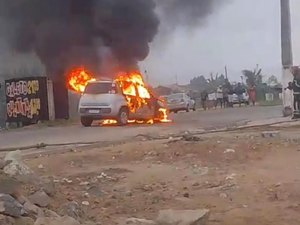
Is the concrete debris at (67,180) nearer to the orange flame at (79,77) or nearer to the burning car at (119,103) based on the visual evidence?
the burning car at (119,103)

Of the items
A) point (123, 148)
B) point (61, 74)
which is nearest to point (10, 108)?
point (61, 74)

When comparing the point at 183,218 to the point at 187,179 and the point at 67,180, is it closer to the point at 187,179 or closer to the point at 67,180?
the point at 187,179

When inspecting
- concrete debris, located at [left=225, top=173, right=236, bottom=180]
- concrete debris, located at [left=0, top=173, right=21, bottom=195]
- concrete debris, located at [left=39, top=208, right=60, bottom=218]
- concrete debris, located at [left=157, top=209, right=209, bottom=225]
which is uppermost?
concrete debris, located at [left=0, top=173, right=21, bottom=195]

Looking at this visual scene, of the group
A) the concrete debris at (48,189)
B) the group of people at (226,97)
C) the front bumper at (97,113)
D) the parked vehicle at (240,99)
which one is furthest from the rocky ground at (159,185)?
the parked vehicle at (240,99)

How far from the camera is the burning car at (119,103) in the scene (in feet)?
77.6

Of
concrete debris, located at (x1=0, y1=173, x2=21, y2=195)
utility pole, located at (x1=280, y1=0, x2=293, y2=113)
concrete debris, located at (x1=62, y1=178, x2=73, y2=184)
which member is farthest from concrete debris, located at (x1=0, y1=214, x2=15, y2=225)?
utility pole, located at (x1=280, y1=0, x2=293, y2=113)

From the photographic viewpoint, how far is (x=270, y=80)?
75.9 meters

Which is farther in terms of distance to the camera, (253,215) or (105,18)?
(105,18)

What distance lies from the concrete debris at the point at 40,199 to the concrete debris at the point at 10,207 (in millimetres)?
755

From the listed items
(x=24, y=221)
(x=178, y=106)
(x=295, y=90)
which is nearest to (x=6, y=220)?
(x=24, y=221)

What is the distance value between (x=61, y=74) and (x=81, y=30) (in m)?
2.12

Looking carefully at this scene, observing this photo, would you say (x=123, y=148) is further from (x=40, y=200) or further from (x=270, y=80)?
(x=270, y=80)

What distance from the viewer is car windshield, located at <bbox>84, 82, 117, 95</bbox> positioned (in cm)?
2411

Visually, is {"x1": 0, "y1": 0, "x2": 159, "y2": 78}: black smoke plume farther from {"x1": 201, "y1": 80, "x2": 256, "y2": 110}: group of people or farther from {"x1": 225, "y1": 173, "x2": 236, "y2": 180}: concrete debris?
{"x1": 225, "y1": 173, "x2": 236, "y2": 180}: concrete debris
